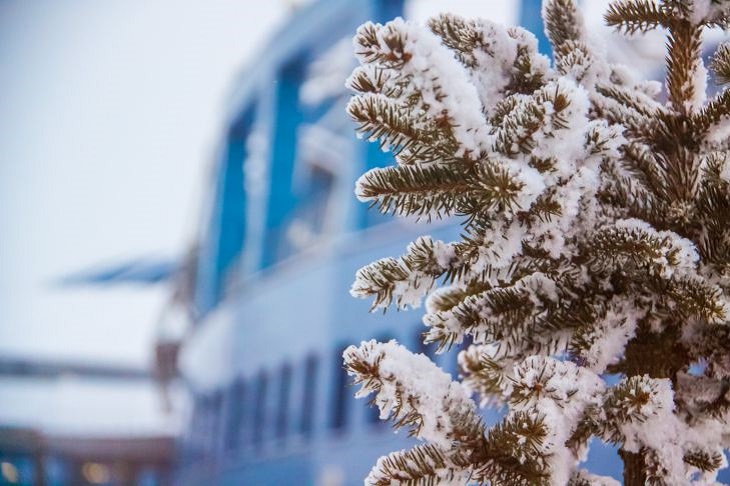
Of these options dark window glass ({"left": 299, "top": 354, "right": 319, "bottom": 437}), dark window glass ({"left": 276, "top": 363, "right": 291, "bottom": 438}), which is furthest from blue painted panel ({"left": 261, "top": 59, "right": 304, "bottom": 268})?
dark window glass ({"left": 299, "top": 354, "right": 319, "bottom": 437})

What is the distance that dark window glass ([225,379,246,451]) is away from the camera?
1931cm

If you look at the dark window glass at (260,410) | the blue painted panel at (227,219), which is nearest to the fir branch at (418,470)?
the dark window glass at (260,410)

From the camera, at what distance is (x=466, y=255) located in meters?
1.87

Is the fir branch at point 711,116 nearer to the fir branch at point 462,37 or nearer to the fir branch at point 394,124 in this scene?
the fir branch at point 462,37

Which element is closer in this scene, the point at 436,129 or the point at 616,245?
the point at 436,129

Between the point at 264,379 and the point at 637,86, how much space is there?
16.4m

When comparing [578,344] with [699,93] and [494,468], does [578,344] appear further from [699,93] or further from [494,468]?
[699,93]

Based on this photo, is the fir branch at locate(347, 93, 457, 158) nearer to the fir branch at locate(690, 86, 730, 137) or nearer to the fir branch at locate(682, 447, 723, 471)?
the fir branch at locate(690, 86, 730, 137)

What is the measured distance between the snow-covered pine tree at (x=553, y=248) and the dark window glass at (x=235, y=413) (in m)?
17.6

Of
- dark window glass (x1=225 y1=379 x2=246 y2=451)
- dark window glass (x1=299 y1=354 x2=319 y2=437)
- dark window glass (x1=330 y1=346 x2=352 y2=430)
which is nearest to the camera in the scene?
dark window glass (x1=330 y1=346 x2=352 y2=430)

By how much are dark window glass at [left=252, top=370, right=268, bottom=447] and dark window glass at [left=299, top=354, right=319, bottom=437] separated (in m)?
1.94

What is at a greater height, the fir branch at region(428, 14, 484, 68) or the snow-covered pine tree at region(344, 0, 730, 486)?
the fir branch at region(428, 14, 484, 68)

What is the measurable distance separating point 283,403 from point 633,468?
15.4m

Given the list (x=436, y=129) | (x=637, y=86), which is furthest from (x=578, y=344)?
(x=637, y=86)
